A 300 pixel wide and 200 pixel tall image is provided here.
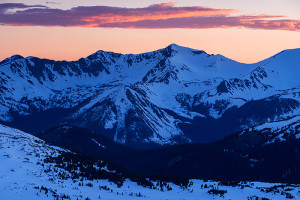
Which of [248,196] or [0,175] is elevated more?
[0,175]

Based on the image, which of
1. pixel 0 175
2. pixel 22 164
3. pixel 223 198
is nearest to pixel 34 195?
pixel 0 175

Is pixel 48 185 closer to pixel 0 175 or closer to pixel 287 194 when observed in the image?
pixel 0 175

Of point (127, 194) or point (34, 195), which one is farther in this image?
point (127, 194)

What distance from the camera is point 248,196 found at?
271 ft

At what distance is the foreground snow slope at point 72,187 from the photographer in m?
69.0

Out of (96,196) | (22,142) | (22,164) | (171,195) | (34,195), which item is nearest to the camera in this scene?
(34,195)

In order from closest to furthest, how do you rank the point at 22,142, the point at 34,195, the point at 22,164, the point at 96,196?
the point at 34,195 → the point at 96,196 → the point at 22,164 → the point at 22,142

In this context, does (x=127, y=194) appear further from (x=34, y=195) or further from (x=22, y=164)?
(x=22, y=164)

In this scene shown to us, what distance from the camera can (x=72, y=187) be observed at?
244ft

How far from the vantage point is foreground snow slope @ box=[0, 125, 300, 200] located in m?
69.0

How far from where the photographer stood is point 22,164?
280ft

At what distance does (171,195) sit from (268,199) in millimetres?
13799

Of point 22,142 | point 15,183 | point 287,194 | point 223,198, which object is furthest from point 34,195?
point 22,142

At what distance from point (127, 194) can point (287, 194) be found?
24728mm
